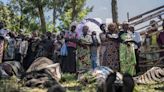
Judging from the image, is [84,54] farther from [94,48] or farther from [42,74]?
[42,74]

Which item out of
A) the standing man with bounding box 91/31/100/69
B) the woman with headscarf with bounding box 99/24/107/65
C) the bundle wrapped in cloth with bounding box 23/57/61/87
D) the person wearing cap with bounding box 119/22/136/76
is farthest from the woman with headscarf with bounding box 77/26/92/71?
the person wearing cap with bounding box 119/22/136/76

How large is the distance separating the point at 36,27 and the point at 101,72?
27.8 m

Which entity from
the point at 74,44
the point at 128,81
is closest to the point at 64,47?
the point at 74,44

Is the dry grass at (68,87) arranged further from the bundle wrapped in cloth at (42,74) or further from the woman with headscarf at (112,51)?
the woman with headscarf at (112,51)

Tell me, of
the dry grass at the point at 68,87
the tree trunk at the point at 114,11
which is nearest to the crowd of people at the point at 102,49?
the dry grass at the point at 68,87

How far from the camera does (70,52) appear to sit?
14.2 meters

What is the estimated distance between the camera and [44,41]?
15508 millimetres

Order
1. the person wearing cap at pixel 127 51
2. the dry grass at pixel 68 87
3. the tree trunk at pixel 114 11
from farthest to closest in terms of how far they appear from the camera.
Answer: the tree trunk at pixel 114 11 < the person wearing cap at pixel 127 51 < the dry grass at pixel 68 87

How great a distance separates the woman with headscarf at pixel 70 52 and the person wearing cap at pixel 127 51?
4.91ft

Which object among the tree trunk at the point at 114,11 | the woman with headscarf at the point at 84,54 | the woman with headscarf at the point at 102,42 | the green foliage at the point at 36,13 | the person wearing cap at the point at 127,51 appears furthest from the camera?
the green foliage at the point at 36,13

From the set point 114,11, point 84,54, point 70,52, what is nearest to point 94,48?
point 84,54

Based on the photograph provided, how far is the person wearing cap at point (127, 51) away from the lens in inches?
484

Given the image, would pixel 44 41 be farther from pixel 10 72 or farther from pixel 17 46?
pixel 10 72

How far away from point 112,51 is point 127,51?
0.46 metres
